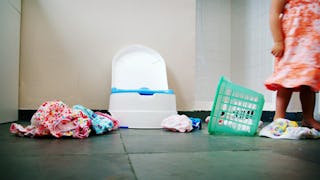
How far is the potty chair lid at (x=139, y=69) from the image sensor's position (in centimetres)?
184

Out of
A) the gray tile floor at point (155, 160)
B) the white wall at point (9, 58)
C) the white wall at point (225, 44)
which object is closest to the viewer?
the gray tile floor at point (155, 160)

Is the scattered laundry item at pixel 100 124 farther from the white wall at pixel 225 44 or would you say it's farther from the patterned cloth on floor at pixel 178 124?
the white wall at pixel 225 44

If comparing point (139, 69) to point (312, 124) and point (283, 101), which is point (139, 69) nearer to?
point (283, 101)

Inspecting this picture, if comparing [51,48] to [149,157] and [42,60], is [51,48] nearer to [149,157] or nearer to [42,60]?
[42,60]

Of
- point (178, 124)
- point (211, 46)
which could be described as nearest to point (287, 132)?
point (178, 124)

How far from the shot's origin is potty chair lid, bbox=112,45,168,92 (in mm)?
1840

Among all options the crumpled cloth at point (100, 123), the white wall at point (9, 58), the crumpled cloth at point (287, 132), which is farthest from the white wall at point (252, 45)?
the white wall at point (9, 58)

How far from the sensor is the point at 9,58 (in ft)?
5.27

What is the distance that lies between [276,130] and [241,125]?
15 centimetres

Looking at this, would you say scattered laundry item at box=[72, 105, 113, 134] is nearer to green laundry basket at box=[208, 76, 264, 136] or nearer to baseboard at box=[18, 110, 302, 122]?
green laundry basket at box=[208, 76, 264, 136]

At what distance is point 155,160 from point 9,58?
1.33 meters

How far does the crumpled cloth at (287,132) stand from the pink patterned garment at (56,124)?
0.79 m

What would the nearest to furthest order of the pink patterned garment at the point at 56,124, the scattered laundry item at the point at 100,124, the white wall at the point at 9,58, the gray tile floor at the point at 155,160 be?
the gray tile floor at the point at 155,160 < the pink patterned garment at the point at 56,124 < the scattered laundry item at the point at 100,124 < the white wall at the point at 9,58

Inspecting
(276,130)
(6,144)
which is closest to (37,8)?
(6,144)
